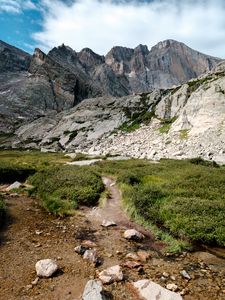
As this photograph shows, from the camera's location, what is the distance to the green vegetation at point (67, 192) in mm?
20797

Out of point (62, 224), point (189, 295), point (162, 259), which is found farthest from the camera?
point (62, 224)

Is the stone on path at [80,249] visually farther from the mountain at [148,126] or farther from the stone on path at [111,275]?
the mountain at [148,126]

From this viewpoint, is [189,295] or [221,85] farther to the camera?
[221,85]

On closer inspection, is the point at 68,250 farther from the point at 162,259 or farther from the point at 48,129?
the point at 48,129

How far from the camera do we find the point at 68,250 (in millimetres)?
14047

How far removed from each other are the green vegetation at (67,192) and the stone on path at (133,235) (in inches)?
201

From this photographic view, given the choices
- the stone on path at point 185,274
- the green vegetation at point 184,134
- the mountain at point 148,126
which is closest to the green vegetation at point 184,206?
the stone on path at point 185,274

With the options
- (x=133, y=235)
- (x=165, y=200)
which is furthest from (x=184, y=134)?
(x=133, y=235)

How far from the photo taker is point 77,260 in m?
13.0

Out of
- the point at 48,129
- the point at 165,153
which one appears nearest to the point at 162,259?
the point at 165,153

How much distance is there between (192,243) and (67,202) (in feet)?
30.3

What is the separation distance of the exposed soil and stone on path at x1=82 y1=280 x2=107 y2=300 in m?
0.34

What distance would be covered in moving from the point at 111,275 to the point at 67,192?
38.1ft

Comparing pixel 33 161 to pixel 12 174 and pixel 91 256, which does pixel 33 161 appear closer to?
pixel 12 174
